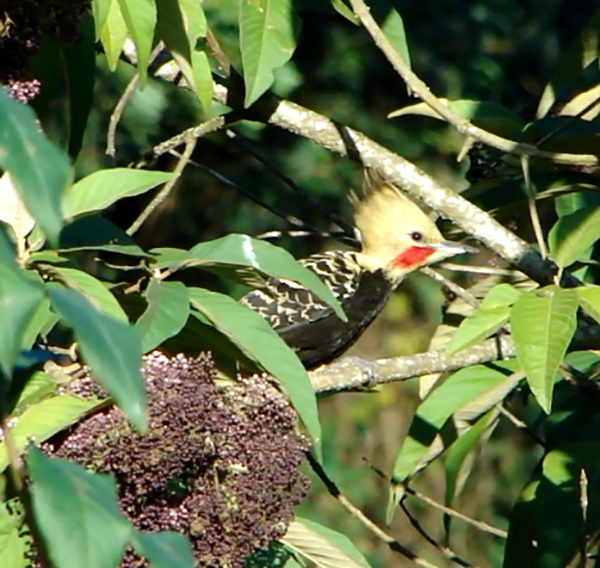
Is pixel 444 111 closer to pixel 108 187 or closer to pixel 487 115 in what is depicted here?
pixel 487 115

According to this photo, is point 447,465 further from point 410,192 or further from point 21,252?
point 21,252

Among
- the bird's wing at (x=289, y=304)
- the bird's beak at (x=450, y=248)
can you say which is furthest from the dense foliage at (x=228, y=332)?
the bird's wing at (x=289, y=304)

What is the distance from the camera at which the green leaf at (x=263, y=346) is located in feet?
7.52

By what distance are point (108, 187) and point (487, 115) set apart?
136cm

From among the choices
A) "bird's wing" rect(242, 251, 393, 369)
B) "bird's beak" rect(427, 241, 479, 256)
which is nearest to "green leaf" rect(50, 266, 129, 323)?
"bird's wing" rect(242, 251, 393, 369)

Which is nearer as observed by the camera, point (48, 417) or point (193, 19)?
point (48, 417)

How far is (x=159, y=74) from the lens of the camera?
3500mm

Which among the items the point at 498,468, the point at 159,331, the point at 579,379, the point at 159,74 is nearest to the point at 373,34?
the point at 159,74

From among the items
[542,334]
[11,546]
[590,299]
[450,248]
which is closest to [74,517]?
[11,546]

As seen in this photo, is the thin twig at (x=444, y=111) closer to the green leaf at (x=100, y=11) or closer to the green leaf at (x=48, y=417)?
the green leaf at (x=100, y=11)

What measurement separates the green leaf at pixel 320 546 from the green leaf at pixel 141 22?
3.37 feet

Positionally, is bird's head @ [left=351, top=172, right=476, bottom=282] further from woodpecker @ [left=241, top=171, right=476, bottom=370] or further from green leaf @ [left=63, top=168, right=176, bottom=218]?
green leaf @ [left=63, top=168, right=176, bottom=218]

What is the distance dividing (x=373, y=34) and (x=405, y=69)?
0.45ft

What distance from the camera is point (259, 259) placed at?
91.4 inches
